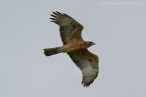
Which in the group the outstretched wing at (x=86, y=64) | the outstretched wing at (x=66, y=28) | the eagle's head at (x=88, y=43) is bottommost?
the outstretched wing at (x=86, y=64)

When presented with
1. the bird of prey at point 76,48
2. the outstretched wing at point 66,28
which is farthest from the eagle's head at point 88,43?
the outstretched wing at point 66,28

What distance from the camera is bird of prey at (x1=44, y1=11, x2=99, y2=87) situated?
19750mm

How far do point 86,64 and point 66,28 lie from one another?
2.11 m

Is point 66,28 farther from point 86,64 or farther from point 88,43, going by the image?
point 86,64

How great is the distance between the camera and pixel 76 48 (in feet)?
65.2

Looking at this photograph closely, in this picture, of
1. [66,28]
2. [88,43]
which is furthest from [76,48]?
[66,28]

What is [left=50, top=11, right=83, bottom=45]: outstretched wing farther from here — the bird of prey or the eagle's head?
the eagle's head

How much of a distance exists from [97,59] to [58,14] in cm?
288

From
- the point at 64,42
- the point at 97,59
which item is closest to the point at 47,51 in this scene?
the point at 64,42

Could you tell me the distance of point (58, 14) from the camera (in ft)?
66.0

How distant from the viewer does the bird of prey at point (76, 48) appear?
19750 mm

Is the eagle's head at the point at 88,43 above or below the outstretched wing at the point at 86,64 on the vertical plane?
above

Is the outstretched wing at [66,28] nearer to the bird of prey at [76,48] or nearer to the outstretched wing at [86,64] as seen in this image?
the bird of prey at [76,48]

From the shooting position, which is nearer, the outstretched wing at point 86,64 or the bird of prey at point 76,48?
the bird of prey at point 76,48
